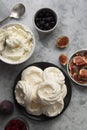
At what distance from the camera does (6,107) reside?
1.60 m

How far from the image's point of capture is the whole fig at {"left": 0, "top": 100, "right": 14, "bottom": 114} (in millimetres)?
1601

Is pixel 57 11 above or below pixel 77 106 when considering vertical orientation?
above

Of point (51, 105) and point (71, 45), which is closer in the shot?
point (51, 105)

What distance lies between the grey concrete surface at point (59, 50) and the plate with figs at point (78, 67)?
1.0 inches

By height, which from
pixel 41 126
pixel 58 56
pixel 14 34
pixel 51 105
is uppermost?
pixel 14 34

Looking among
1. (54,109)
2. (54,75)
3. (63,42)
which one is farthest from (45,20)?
(54,109)

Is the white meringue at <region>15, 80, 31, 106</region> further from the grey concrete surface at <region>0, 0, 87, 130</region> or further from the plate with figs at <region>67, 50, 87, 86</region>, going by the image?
the plate with figs at <region>67, 50, 87, 86</region>

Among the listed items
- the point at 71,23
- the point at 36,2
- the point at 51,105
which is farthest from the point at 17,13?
the point at 51,105

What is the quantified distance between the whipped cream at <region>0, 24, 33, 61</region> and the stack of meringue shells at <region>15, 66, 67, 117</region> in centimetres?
7

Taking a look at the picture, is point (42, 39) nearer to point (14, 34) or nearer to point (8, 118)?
point (14, 34)

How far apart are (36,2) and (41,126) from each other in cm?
48

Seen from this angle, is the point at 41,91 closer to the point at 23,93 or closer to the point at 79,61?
the point at 23,93

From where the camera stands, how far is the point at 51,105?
157 centimetres

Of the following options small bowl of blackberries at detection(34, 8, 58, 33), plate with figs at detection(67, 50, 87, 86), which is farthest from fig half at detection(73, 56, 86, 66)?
small bowl of blackberries at detection(34, 8, 58, 33)
